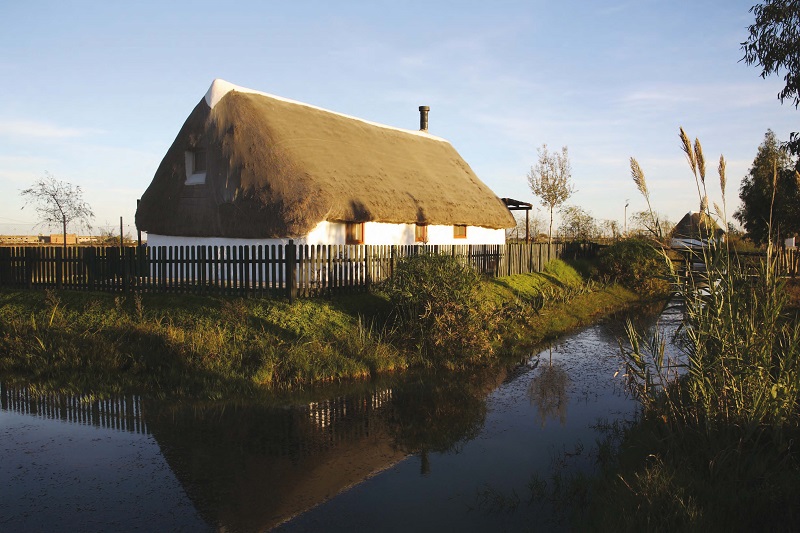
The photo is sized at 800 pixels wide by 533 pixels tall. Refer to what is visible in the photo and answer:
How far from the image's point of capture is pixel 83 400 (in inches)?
312

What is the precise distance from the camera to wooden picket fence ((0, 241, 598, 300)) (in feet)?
41.1

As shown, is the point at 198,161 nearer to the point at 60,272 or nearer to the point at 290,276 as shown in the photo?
the point at 60,272

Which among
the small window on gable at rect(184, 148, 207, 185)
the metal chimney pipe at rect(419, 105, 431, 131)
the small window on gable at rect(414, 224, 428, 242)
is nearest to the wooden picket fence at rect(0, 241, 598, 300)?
the small window on gable at rect(184, 148, 207, 185)

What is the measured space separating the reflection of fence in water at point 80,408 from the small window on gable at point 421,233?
1459 centimetres

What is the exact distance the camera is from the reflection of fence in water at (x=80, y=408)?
7.07 meters

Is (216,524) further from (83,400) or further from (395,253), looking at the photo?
(395,253)

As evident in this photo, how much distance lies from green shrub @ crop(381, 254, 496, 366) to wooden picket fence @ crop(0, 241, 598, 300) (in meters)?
0.83

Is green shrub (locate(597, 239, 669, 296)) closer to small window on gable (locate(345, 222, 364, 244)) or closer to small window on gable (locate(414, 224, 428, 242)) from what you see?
small window on gable (locate(414, 224, 428, 242))

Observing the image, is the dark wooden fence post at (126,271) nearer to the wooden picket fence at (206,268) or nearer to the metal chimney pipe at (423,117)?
the wooden picket fence at (206,268)

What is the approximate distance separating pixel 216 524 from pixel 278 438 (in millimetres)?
2006

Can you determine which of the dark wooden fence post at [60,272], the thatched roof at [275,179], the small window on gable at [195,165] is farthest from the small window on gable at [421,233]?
the dark wooden fence post at [60,272]

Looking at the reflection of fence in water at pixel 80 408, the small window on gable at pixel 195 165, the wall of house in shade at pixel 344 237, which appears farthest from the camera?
the small window on gable at pixel 195 165

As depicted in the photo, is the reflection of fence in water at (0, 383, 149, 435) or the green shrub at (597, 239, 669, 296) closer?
the reflection of fence in water at (0, 383, 149, 435)

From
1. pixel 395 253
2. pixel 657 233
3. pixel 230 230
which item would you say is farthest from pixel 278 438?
pixel 230 230
